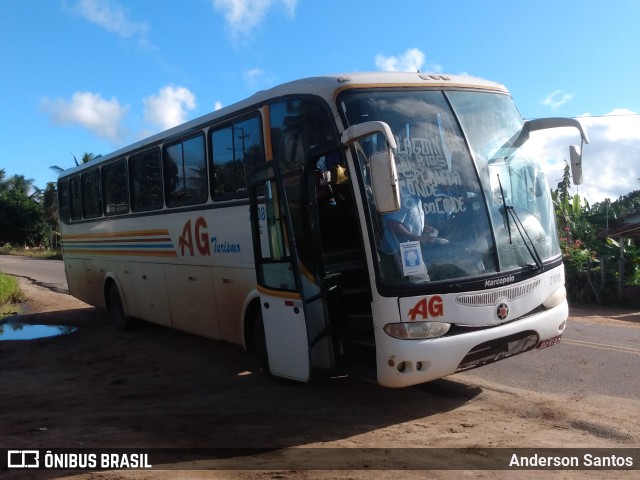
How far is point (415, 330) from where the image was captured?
17.9 ft

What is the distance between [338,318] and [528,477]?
2344 mm

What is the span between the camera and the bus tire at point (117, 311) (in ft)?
39.9

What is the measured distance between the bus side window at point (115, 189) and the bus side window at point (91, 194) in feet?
1.21

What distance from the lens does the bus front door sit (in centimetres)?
616

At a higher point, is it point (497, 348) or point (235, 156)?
point (235, 156)

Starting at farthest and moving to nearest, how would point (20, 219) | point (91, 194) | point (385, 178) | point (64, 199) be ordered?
point (20, 219) < point (64, 199) < point (91, 194) < point (385, 178)

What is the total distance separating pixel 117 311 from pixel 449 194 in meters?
8.73

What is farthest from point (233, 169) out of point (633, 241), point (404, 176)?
point (633, 241)

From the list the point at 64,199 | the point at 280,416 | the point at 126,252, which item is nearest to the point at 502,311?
the point at 280,416

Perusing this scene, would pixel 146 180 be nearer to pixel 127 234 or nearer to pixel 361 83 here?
pixel 127 234

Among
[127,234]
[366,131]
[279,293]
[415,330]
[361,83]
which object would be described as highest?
[361,83]

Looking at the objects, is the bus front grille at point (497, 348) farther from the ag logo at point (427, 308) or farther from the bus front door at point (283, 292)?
the bus front door at point (283, 292)

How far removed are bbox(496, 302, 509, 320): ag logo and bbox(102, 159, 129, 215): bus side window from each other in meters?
7.60

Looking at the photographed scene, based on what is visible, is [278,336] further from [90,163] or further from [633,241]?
[633,241]
